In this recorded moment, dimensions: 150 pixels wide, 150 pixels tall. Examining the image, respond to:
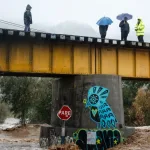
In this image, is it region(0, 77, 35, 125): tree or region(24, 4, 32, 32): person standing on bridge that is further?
region(0, 77, 35, 125): tree

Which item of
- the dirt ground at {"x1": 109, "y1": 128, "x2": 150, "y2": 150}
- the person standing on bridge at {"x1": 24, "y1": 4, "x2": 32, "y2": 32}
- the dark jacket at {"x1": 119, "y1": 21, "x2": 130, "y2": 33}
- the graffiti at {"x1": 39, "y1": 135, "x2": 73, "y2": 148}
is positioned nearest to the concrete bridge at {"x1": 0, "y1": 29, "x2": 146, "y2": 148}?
the graffiti at {"x1": 39, "y1": 135, "x2": 73, "y2": 148}

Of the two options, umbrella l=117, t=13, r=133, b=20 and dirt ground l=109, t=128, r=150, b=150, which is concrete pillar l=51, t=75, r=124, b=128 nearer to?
dirt ground l=109, t=128, r=150, b=150

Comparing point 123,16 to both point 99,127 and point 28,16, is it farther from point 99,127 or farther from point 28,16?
point 99,127

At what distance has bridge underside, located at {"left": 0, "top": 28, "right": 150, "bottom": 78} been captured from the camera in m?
19.6

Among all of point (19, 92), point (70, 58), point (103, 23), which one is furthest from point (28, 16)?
point (19, 92)

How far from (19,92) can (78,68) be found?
3226cm

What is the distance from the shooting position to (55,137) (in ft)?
70.6

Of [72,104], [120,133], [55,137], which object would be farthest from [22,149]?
[120,133]

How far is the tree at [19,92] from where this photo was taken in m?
52.4

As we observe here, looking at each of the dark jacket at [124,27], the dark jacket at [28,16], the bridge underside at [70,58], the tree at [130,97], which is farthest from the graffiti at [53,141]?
the tree at [130,97]

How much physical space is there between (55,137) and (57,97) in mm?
2880

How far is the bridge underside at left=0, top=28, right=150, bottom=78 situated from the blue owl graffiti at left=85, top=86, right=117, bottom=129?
1.48 meters

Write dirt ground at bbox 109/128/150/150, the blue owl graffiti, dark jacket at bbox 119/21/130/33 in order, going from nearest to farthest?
dirt ground at bbox 109/128/150/150
the blue owl graffiti
dark jacket at bbox 119/21/130/33

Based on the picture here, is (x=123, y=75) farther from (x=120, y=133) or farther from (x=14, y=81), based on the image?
(x=14, y=81)
